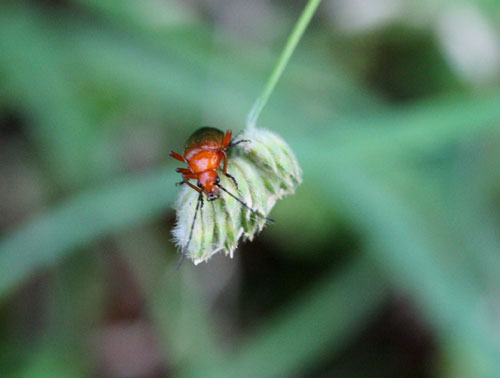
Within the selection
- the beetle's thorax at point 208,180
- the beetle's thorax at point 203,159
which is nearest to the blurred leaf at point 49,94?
the beetle's thorax at point 203,159

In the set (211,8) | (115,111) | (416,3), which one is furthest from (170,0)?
(416,3)

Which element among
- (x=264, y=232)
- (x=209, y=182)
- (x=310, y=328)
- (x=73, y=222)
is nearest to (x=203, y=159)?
(x=209, y=182)

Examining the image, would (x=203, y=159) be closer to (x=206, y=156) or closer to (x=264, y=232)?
(x=206, y=156)

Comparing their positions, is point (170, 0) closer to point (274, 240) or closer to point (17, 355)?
point (274, 240)

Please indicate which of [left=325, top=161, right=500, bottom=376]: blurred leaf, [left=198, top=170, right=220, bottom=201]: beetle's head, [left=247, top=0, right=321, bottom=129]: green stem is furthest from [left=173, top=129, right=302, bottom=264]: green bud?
[left=325, top=161, right=500, bottom=376]: blurred leaf

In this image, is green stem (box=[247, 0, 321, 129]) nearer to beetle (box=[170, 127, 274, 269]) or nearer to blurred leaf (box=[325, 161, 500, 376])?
beetle (box=[170, 127, 274, 269])

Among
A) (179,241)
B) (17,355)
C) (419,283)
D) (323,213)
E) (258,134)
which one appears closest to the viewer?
(179,241)

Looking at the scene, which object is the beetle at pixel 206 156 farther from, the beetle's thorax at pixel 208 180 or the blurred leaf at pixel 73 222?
the blurred leaf at pixel 73 222
